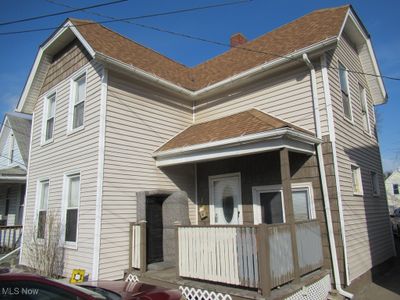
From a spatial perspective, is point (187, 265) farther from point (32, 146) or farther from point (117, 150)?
point (32, 146)

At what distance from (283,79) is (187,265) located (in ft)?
18.1

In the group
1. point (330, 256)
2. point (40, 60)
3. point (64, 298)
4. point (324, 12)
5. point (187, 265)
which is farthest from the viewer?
point (40, 60)

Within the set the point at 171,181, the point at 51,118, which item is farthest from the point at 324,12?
the point at 51,118

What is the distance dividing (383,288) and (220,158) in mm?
5130

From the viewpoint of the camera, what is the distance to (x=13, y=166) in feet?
61.0

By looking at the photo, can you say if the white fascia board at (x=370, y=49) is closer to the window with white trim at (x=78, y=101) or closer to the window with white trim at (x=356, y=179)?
the window with white trim at (x=356, y=179)

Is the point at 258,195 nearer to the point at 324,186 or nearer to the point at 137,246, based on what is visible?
the point at 324,186

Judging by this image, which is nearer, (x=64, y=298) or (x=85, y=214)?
(x=64, y=298)

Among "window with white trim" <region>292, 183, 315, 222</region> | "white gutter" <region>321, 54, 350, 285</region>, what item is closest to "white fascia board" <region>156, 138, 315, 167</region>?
"white gutter" <region>321, 54, 350, 285</region>

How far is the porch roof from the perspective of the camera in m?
6.95

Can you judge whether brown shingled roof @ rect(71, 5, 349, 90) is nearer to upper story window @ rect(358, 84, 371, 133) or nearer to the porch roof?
the porch roof

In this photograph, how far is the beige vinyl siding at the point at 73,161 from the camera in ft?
26.6

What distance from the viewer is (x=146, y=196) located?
853 centimetres

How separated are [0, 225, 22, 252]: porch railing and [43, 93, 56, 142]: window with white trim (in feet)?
15.1
